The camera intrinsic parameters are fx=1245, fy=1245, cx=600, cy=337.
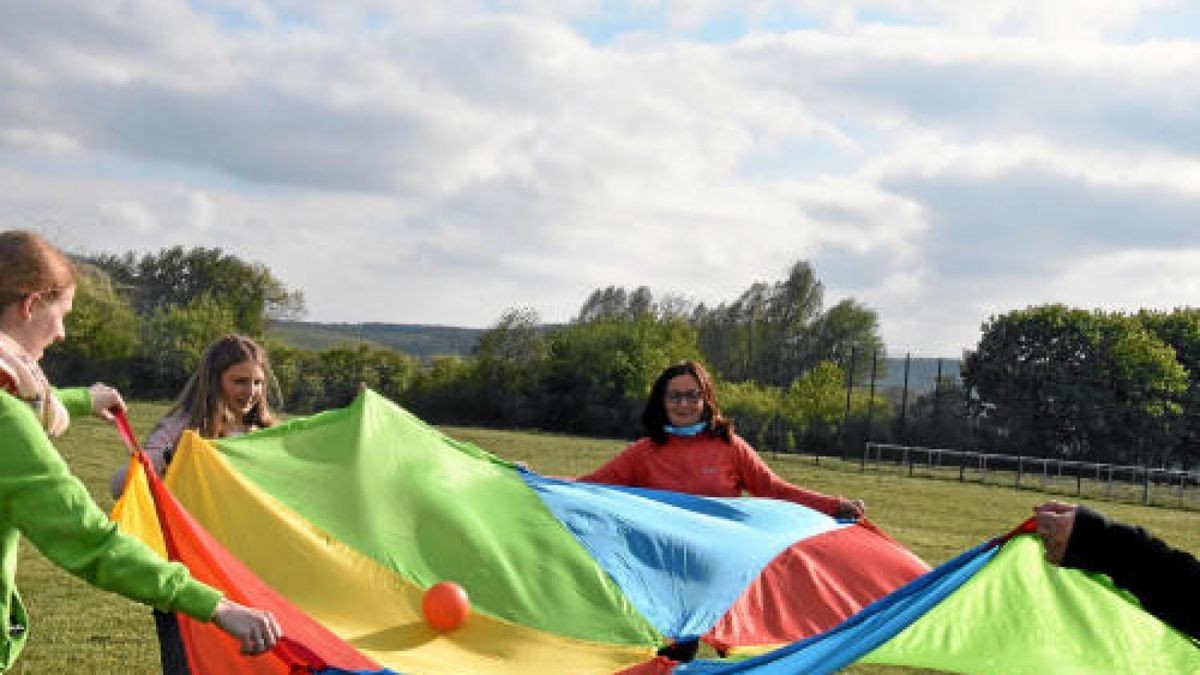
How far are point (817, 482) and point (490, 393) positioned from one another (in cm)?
3025

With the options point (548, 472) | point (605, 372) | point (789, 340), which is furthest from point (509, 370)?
point (548, 472)

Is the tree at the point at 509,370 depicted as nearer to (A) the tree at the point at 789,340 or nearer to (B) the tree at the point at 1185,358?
(A) the tree at the point at 789,340

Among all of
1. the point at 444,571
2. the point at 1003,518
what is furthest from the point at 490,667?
the point at 1003,518

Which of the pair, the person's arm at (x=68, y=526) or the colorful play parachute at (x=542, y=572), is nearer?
the person's arm at (x=68, y=526)

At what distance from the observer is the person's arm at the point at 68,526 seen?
267 cm

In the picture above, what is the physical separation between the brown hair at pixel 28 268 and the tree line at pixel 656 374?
124 ft

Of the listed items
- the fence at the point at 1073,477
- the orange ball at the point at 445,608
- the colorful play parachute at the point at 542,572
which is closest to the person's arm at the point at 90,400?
the colorful play parachute at the point at 542,572

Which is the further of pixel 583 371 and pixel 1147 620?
pixel 583 371

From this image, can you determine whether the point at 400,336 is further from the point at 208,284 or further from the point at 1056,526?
the point at 1056,526

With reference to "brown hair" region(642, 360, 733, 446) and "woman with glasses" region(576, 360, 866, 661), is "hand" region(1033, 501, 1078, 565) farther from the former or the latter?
"brown hair" region(642, 360, 733, 446)

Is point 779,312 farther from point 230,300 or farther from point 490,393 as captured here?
point 230,300

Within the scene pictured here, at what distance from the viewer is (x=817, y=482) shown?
25.9 m

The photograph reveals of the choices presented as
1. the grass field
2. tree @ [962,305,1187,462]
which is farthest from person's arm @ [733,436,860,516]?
tree @ [962,305,1187,462]

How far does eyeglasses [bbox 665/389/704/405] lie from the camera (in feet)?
20.2
